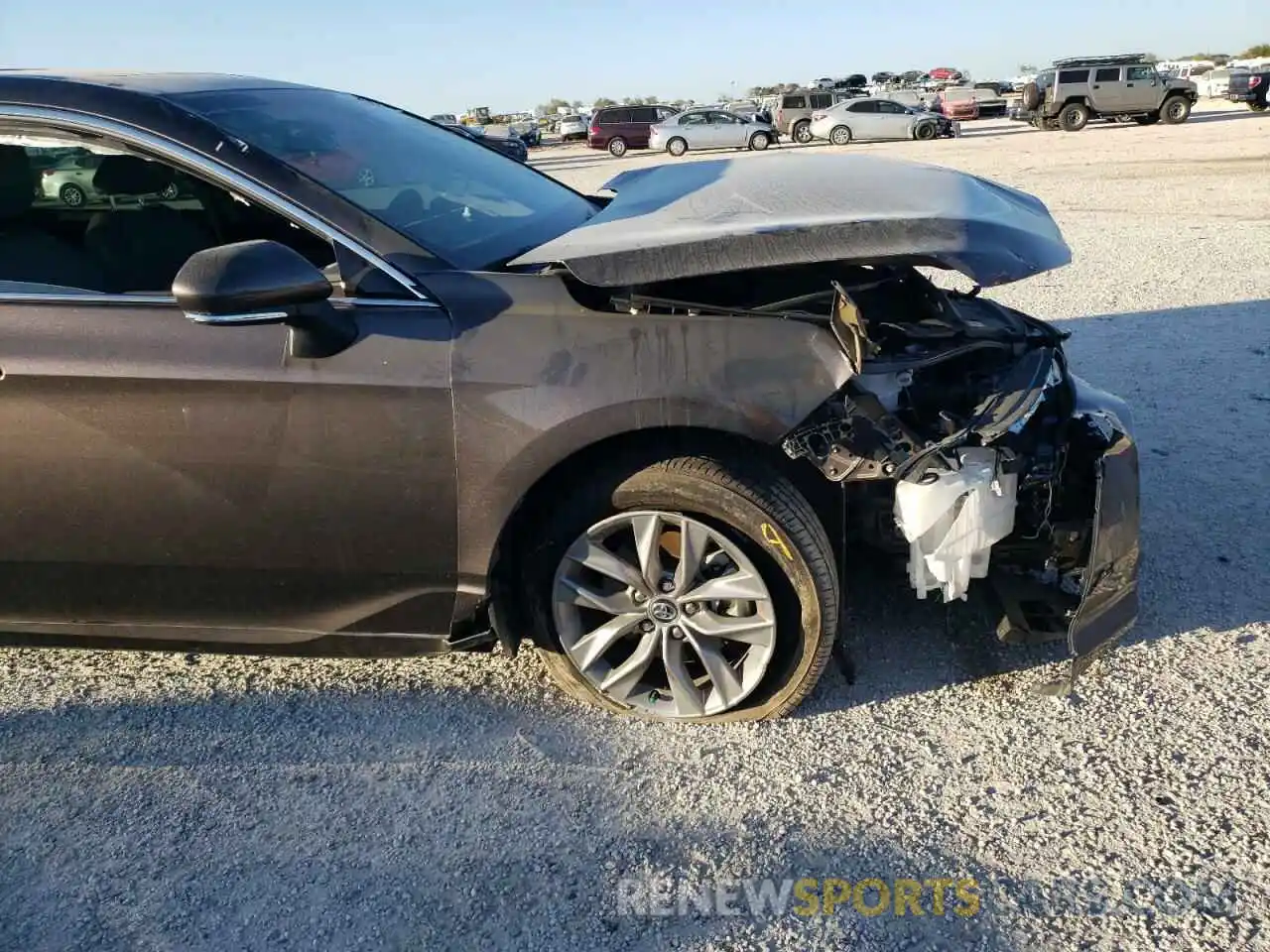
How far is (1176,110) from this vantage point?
92.5ft

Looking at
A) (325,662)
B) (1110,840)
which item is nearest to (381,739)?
(325,662)

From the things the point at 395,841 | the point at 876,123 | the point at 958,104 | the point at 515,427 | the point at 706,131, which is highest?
the point at 958,104

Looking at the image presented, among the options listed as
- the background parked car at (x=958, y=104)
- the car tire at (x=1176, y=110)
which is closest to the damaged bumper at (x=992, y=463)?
the car tire at (x=1176, y=110)

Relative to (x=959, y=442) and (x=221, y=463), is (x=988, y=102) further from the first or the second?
(x=221, y=463)

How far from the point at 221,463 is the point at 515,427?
30.1 inches

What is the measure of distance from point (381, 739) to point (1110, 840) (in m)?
1.88

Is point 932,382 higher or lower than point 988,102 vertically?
lower

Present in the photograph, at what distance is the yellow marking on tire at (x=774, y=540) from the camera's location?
8.16 feet

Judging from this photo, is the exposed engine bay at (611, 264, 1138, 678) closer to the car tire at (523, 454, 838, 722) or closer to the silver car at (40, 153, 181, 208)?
the car tire at (523, 454, 838, 722)

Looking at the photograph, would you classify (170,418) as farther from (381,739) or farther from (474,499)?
(381,739)

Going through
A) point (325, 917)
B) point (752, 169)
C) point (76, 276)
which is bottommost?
point (325, 917)

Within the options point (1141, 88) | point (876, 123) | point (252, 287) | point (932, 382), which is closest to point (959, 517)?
point (932, 382)

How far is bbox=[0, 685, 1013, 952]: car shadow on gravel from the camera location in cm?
212

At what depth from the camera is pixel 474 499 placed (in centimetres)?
250
